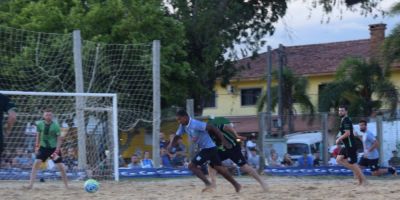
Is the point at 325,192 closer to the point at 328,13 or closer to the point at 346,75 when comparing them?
the point at 328,13

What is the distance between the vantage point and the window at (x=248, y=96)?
48.0m

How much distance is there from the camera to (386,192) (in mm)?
14578

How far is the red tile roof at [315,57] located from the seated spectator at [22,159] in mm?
25168

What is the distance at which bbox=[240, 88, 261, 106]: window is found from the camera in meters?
48.0

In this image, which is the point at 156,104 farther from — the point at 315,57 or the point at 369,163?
the point at 315,57

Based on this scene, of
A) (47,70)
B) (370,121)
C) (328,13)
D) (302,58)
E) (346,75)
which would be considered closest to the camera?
(47,70)

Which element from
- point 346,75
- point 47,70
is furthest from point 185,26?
point 47,70

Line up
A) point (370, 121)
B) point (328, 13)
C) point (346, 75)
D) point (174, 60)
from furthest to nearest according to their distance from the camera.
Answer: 1. point (346, 75)
2. point (328, 13)
3. point (174, 60)
4. point (370, 121)

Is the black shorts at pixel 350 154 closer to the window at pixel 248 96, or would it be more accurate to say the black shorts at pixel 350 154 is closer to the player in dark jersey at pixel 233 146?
the player in dark jersey at pixel 233 146

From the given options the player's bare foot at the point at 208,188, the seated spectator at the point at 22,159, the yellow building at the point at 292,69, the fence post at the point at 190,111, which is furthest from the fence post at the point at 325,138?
the yellow building at the point at 292,69

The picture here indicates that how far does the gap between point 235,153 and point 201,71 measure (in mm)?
17094

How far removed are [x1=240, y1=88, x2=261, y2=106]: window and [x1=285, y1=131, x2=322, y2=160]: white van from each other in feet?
56.6

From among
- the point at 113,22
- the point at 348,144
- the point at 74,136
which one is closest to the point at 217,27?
the point at 113,22

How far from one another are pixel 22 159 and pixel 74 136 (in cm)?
147
